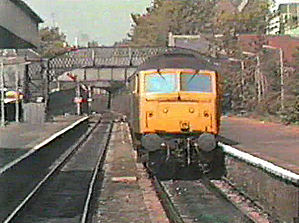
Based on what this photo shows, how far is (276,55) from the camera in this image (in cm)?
8000

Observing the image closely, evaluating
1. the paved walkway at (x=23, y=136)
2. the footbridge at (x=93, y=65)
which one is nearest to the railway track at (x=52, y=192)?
the paved walkway at (x=23, y=136)

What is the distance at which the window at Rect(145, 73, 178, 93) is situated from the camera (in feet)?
72.7

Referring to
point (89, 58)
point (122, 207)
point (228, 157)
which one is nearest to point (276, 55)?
point (89, 58)

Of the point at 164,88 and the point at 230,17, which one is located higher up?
the point at 230,17

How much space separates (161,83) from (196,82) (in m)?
1.00

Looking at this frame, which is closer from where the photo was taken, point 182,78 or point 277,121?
point 182,78

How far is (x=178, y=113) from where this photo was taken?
21812 millimetres

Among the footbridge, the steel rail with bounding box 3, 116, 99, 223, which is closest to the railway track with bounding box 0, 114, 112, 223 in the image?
the steel rail with bounding box 3, 116, 99, 223

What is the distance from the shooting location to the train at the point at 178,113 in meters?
21.8

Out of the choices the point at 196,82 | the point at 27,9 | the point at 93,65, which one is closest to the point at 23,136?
the point at 27,9

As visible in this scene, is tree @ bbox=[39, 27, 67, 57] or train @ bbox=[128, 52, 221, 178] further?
→ tree @ bbox=[39, 27, 67, 57]

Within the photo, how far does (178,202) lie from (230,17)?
89625 mm

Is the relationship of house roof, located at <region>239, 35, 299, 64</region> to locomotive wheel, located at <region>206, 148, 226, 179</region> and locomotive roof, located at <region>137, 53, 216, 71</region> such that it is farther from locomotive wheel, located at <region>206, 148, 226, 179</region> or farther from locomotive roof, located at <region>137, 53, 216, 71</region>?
locomotive roof, located at <region>137, 53, 216, 71</region>

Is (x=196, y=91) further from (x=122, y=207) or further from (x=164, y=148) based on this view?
(x=122, y=207)
